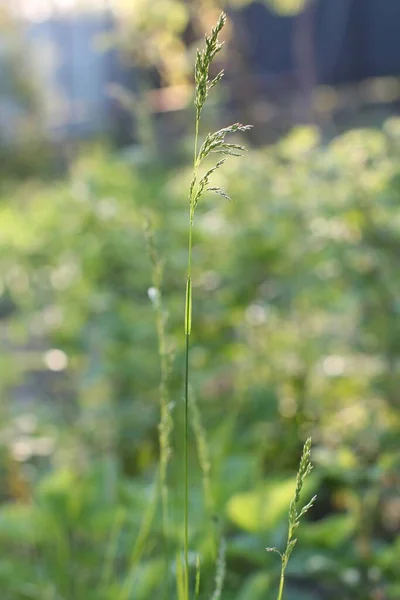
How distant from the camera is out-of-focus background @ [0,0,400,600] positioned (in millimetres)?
1357

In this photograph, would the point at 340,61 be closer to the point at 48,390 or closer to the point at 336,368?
the point at 48,390

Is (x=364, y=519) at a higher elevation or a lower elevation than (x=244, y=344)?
lower

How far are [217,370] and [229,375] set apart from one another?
0.88 ft

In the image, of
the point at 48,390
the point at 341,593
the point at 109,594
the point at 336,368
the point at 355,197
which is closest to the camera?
the point at 109,594

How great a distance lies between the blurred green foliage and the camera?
4.49ft

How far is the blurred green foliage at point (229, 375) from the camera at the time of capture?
137 centimetres

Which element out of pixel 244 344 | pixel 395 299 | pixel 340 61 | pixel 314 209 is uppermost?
pixel 340 61

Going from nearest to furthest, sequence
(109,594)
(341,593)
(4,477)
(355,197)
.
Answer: (109,594), (341,593), (355,197), (4,477)

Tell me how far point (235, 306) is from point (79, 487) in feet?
2.19

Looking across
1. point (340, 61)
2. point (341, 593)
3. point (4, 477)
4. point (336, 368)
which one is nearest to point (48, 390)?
point (4, 477)

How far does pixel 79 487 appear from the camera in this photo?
1.51 metres

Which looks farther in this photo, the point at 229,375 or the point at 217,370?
the point at 229,375

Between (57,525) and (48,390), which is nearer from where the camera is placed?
(57,525)

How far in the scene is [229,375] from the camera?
2309 millimetres
